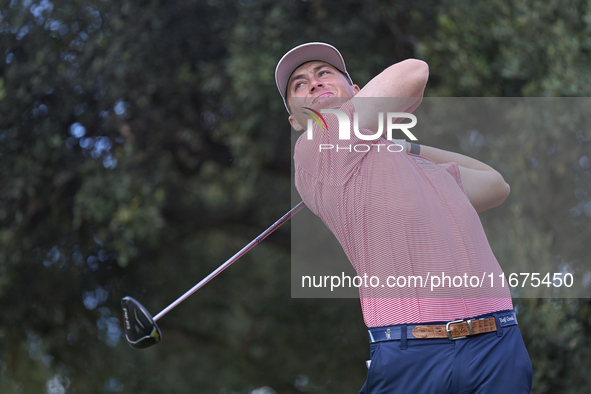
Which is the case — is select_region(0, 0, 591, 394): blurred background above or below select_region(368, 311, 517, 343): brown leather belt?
below

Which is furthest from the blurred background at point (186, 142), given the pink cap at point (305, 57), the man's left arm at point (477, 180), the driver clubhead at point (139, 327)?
the pink cap at point (305, 57)

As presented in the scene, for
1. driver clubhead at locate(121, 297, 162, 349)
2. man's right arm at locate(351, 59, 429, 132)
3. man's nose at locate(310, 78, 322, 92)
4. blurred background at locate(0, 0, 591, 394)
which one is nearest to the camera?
man's right arm at locate(351, 59, 429, 132)

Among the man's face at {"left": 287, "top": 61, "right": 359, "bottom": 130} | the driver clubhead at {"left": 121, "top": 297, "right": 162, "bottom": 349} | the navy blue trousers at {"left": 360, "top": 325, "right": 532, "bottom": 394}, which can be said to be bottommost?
the driver clubhead at {"left": 121, "top": 297, "right": 162, "bottom": 349}

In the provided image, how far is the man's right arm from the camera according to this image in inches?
69.2

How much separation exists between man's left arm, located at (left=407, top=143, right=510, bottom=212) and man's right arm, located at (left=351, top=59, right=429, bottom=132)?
0.96 ft

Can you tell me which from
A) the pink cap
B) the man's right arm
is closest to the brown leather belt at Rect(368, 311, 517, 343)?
the man's right arm

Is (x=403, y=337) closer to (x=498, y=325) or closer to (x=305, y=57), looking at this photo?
(x=498, y=325)

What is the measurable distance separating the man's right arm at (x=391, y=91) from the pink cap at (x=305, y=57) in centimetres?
35

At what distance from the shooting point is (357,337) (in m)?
7.55

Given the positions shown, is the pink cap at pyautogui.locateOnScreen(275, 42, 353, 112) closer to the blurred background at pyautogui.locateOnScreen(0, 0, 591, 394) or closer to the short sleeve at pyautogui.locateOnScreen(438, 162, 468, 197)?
the short sleeve at pyautogui.locateOnScreen(438, 162, 468, 197)

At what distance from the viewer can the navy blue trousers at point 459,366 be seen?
1.64m

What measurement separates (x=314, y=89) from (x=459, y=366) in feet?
3.14

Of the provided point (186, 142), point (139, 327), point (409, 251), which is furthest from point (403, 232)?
point (186, 142)

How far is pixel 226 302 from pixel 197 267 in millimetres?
659
